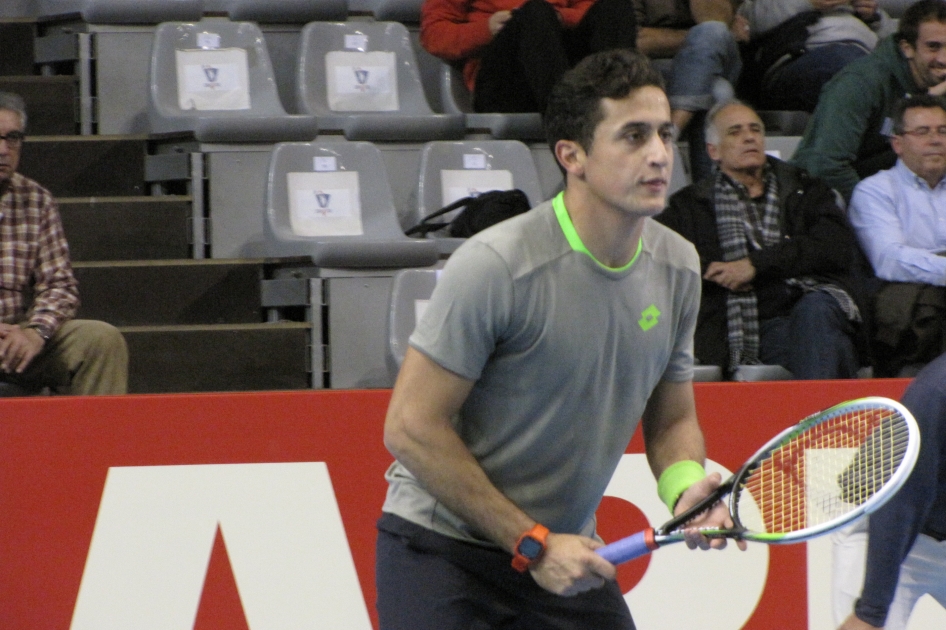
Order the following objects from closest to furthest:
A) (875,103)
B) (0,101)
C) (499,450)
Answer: (499,450) < (0,101) < (875,103)

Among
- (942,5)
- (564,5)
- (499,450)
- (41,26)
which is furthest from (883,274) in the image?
(41,26)

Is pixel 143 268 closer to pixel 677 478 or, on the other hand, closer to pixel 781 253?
pixel 781 253

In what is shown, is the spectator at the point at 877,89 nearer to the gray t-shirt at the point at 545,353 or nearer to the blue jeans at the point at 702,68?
the blue jeans at the point at 702,68

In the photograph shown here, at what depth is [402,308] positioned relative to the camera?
457cm

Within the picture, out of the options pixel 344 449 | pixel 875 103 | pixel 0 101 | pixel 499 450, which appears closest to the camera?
pixel 499 450

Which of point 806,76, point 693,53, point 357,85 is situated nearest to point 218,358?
point 357,85

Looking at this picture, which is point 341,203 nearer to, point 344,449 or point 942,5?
point 344,449

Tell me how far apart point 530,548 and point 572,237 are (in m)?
0.54

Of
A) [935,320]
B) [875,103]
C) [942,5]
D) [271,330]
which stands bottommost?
[271,330]

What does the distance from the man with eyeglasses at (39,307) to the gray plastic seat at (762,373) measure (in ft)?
6.62

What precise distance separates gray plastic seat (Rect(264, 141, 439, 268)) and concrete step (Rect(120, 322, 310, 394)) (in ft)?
1.08

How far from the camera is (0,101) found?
4.41m

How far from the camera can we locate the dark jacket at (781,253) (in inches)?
187

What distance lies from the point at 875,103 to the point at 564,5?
1.36 m
